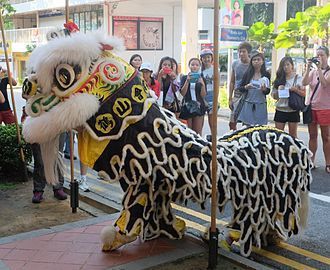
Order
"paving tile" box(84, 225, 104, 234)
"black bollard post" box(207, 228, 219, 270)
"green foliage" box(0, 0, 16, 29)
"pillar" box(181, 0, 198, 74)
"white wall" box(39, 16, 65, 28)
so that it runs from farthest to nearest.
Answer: "white wall" box(39, 16, 65, 28) < "green foliage" box(0, 0, 16, 29) < "pillar" box(181, 0, 198, 74) < "paving tile" box(84, 225, 104, 234) < "black bollard post" box(207, 228, 219, 270)

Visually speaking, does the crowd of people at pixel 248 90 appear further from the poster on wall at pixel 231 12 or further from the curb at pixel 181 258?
the poster on wall at pixel 231 12

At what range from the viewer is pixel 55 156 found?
408 cm

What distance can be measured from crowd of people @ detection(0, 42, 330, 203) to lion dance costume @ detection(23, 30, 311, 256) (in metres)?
3.28

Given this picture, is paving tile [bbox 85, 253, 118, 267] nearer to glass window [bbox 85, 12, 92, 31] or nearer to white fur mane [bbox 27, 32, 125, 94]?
white fur mane [bbox 27, 32, 125, 94]

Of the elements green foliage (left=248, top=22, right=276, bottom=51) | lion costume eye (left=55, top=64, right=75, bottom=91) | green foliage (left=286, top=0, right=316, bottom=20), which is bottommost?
lion costume eye (left=55, top=64, right=75, bottom=91)

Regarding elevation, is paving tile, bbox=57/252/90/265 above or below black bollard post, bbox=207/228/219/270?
below

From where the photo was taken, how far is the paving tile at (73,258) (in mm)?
3932

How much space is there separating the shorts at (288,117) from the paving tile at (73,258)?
4.38m

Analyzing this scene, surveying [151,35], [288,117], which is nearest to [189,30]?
[151,35]

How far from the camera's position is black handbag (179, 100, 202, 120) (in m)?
7.54

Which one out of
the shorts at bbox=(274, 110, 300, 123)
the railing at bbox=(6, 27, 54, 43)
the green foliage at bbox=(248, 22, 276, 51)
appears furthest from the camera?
the railing at bbox=(6, 27, 54, 43)

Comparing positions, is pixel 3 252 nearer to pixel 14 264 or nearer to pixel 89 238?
pixel 14 264

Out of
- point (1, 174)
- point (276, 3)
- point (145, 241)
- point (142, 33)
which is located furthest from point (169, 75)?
point (142, 33)

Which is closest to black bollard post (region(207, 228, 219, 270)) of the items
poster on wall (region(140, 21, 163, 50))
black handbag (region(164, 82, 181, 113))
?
black handbag (region(164, 82, 181, 113))
